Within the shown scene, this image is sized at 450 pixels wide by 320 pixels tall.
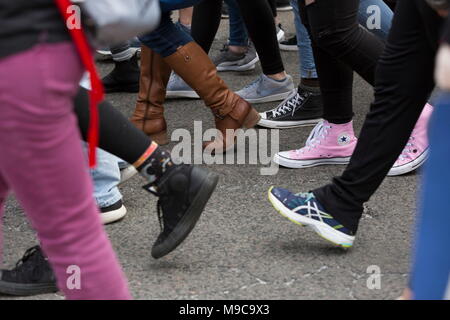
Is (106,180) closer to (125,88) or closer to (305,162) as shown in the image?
(305,162)

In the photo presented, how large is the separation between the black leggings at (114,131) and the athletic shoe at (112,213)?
0.51 metres

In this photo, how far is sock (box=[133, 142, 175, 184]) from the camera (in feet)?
7.85

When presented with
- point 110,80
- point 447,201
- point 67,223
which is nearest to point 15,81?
point 67,223

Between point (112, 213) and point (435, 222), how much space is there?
1474 millimetres

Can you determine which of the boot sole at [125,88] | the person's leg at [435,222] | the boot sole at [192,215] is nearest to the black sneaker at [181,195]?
the boot sole at [192,215]

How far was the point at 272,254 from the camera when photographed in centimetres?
263

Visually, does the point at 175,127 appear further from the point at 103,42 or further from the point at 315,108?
the point at 103,42

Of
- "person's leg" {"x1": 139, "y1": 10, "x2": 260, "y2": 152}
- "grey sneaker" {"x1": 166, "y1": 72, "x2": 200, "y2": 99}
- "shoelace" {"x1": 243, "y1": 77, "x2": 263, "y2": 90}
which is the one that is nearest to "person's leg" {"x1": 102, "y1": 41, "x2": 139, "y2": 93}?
"grey sneaker" {"x1": 166, "y1": 72, "x2": 200, "y2": 99}

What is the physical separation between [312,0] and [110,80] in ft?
6.29

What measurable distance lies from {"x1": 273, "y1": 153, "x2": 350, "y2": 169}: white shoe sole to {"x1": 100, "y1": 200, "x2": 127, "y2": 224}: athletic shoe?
765 mm

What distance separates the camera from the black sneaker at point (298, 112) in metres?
3.85

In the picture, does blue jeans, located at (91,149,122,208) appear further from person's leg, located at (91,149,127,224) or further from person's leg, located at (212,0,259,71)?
person's leg, located at (212,0,259,71)
